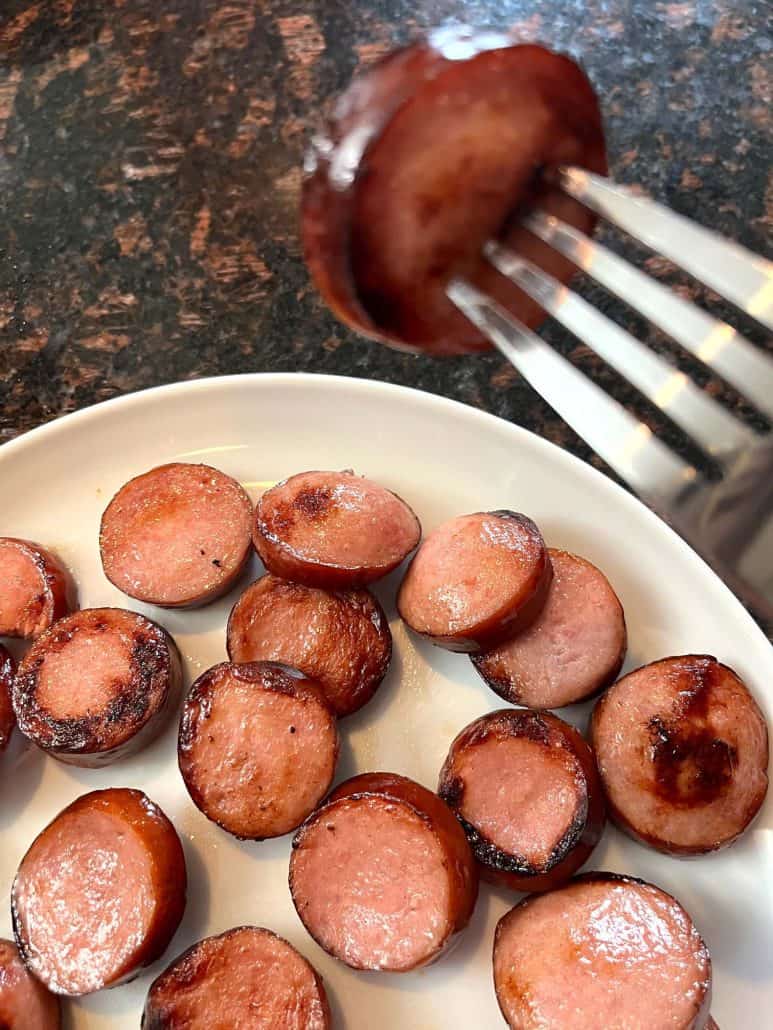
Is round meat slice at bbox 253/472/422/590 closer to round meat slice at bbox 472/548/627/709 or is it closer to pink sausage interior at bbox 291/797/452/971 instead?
round meat slice at bbox 472/548/627/709

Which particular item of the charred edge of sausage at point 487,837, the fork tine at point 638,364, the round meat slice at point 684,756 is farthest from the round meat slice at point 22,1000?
the fork tine at point 638,364

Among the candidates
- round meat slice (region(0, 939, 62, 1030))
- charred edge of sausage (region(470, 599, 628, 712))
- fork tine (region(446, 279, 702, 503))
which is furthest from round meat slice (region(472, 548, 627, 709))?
round meat slice (region(0, 939, 62, 1030))

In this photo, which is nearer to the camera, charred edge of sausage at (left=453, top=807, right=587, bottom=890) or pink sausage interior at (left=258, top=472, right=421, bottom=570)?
charred edge of sausage at (left=453, top=807, right=587, bottom=890)

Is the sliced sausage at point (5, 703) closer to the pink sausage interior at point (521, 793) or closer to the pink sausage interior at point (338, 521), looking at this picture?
the pink sausage interior at point (338, 521)

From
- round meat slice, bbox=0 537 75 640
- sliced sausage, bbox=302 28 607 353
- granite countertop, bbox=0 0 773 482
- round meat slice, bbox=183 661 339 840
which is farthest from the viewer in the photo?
granite countertop, bbox=0 0 773 482

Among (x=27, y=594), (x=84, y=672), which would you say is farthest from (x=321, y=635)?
(x=27, y=594)

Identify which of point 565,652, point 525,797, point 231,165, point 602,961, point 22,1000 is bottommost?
point 22,1000

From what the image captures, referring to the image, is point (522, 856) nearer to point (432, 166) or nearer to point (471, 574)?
point (471, 574)
